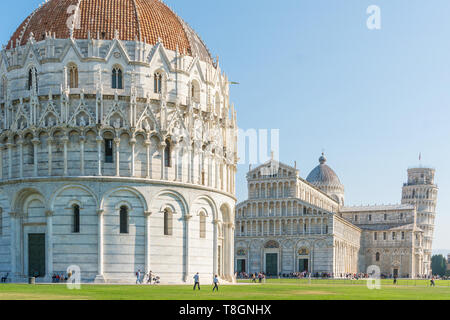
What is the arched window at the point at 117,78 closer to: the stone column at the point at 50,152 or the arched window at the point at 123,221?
the stone column at the point at 50,152

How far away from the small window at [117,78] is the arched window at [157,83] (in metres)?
2.92

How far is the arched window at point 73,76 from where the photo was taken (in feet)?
185

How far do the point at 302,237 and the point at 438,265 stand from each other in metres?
82.8

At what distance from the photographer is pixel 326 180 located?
168 m

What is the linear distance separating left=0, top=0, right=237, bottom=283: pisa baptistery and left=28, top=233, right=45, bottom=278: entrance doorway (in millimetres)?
83

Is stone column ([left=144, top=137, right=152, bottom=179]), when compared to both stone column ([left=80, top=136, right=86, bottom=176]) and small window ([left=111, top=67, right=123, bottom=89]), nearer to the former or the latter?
stone column ([left=80, top=136, right=86, bottom=176])

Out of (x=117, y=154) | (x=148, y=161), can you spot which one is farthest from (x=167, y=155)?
(x=117, y=154)

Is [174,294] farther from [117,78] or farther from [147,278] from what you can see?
[117,78]

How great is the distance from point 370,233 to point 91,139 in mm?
110332

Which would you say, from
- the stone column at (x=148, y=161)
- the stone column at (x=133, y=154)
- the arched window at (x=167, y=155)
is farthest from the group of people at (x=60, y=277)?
the arched window at (x=167, y=155)

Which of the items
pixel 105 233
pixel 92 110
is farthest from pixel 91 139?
pixel 105 233

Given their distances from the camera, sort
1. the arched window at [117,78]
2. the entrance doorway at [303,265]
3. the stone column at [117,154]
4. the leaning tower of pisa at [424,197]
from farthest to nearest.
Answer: the leaning tower of pisa at [424,197], the entrance doorway at [303,265], the arched window at [117,78], the stone column at [117,154]
